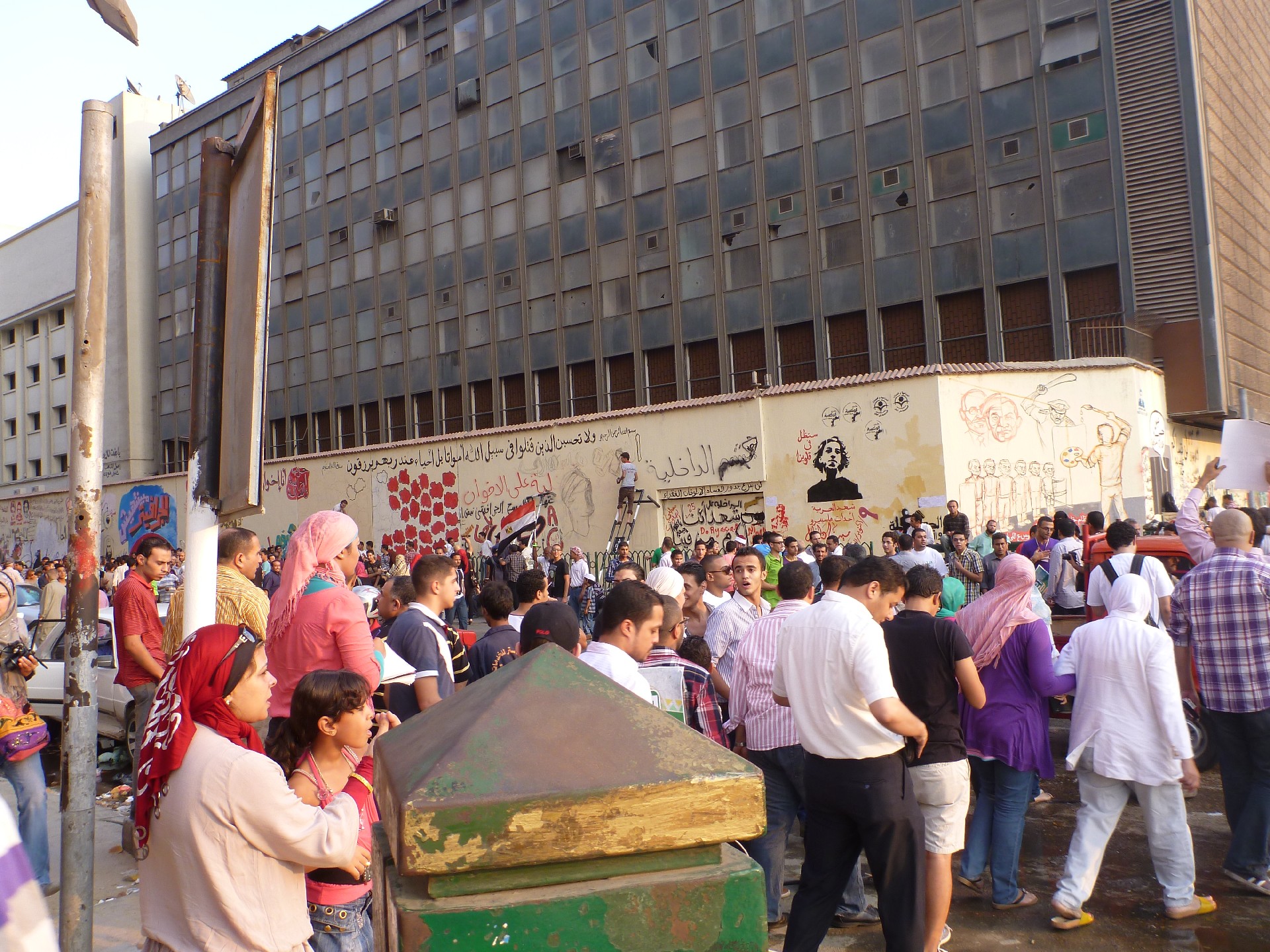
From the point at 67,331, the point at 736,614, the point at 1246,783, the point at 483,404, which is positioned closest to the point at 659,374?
the point at 483,404

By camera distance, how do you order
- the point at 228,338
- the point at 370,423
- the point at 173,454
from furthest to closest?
the point at 173,454, the point at 370,423, the point at 228,338

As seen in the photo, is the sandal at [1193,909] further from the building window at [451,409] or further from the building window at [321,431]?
the building window at [321,431]

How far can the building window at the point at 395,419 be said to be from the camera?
3272cm

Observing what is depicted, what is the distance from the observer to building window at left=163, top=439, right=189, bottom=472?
38.0 meters

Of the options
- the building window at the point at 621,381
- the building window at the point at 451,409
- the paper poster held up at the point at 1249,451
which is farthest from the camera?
the building window at the point at 451,409

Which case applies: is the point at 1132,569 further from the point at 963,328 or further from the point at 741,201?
the point at 741,201

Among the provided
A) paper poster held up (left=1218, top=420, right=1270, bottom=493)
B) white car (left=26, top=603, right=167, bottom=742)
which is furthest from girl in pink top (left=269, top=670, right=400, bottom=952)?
white car (left=26, top=603, right=167, bottom=742)

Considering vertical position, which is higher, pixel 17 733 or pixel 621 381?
pixel 621 381

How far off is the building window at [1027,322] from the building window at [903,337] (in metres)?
1.77

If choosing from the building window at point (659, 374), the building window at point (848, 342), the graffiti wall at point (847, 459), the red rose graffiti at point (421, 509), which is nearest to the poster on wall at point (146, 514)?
the red rose graffiti at point (421, 509)

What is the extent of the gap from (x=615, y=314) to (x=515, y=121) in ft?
22.3

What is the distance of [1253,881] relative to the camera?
537 cm

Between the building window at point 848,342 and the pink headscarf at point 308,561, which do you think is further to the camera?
the building window at point 848,342

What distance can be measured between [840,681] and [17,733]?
13.7 ft
